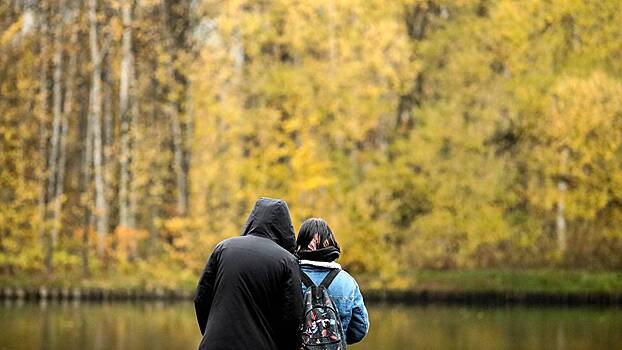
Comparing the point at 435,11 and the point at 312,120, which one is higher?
the point at 435,11

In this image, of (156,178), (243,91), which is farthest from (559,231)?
(156,178)

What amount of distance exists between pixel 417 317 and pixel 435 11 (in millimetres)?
13966

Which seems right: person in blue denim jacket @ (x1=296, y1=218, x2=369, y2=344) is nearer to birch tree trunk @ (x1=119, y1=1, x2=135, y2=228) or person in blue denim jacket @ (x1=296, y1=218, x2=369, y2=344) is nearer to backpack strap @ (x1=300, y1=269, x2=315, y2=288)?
backpack strap @ (x1=300, y1=269, x2=315, y2=288)

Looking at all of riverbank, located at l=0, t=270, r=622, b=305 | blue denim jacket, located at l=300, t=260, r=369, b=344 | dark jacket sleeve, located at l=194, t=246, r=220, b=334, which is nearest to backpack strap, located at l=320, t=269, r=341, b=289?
blue denim jacket, located at l=300, t=260, r=369, b=344

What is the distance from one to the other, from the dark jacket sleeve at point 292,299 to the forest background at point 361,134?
2410cm

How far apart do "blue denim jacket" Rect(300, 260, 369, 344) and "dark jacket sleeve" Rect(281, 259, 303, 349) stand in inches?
6.9

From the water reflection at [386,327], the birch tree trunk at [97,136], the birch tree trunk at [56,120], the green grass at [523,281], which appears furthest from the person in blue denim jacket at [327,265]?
the birch tree trunk at [97,136]

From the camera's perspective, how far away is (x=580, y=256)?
30.4 m

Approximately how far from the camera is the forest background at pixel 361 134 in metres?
30.9

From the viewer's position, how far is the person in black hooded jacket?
19.6 ft

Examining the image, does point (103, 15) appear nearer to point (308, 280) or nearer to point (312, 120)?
point (312, 120)

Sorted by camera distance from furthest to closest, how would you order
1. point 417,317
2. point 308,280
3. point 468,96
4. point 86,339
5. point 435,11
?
point 435,11 → point 468,96 → point 417,317 → point 86,339 → point 308,280

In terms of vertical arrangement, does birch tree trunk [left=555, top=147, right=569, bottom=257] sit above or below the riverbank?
above

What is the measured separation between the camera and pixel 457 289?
29.6 m
